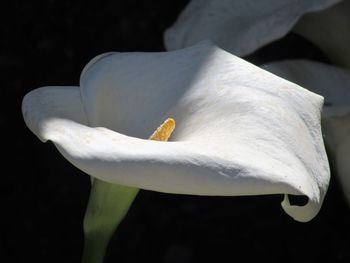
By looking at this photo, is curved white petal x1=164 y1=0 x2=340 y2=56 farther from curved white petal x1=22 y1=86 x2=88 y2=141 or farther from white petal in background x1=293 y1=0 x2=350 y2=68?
curved white petal x1=22 y1=86 x2=88 y2=141

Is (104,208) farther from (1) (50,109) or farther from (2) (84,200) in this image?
(2) (84,200)

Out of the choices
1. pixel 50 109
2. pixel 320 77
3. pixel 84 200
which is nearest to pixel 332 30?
pixel 320 77

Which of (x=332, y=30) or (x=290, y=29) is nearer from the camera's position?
(x=290, y=29)

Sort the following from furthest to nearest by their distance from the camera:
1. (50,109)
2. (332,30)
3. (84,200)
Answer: (84,200)
(332,30)
(50,109)

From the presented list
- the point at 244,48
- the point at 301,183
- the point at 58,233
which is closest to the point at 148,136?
the point at 301,183

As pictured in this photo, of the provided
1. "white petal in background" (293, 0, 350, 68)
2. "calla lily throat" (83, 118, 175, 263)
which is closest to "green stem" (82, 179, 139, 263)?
"calla lily throat" (83, 118, 175, 263)

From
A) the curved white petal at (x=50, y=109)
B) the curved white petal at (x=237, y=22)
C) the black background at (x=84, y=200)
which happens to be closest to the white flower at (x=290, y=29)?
the curved white petal at (x=237, y=22)
